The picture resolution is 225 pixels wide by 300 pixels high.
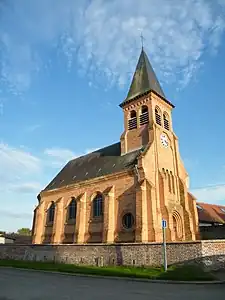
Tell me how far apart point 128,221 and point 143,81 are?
61.7 ft

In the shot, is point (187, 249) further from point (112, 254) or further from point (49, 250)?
point (49, 250)

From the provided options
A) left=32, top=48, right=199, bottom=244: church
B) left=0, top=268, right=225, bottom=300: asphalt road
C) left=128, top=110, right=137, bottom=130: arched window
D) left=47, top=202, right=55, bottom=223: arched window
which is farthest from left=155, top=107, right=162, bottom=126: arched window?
left=0, top=268, right=225, bottom=300: asphalt road

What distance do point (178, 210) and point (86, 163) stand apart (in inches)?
596

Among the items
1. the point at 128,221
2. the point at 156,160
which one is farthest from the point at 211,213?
the point at 128,221

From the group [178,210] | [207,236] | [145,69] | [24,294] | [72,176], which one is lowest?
[24,294]

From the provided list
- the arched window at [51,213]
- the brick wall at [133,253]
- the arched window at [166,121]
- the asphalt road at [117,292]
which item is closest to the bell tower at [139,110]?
the arched window at [166,121]

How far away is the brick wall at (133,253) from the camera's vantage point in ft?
49.6

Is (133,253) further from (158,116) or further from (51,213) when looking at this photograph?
(51,213)

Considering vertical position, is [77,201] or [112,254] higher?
[77,201]

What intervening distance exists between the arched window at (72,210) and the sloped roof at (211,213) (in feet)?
51.7

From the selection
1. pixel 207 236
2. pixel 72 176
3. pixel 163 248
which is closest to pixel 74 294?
pixel 163 248

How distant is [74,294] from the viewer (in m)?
9.49

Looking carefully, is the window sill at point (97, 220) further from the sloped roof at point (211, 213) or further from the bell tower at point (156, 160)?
the sloped roof at point (211, 213)

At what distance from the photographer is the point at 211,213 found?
117ft
